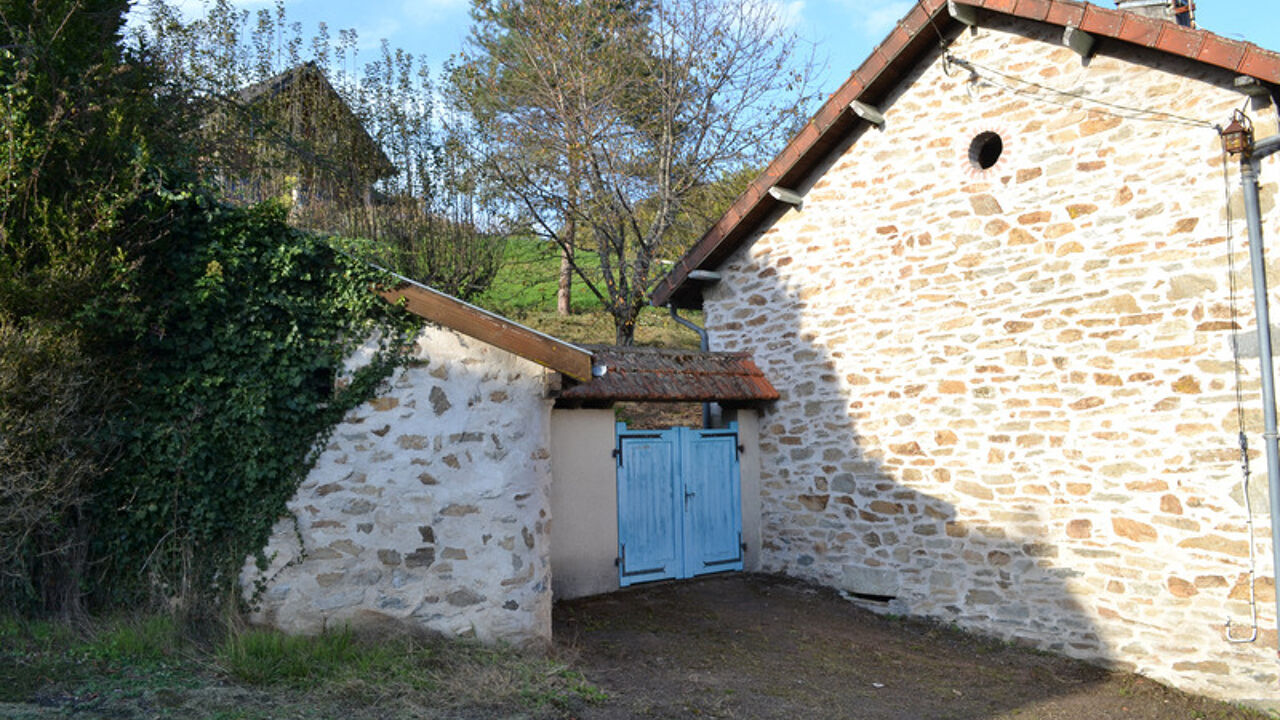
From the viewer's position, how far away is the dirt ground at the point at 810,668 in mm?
5879

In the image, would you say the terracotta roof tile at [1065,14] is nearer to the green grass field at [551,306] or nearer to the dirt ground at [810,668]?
the dirt ground at [810,668]

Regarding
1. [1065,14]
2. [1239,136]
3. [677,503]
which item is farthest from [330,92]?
[1239,136]

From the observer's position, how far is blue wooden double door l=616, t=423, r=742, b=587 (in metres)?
8.41

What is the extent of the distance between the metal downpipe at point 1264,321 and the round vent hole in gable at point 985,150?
6.69 feet

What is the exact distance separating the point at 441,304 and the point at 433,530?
1.62 m

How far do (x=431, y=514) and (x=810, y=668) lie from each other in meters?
3.14

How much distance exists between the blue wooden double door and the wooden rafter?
2346 mm

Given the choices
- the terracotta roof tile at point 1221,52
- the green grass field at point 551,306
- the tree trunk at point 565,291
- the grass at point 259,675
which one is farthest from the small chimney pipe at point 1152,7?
the tree trunk at point 565,291

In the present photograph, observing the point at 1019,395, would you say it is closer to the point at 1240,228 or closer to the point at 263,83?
the point at 1240,228

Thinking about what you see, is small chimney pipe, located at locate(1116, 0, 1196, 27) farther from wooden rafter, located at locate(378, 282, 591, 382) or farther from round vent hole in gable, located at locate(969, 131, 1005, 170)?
wooden rafter, located at locate(378, 282, 591, 382)

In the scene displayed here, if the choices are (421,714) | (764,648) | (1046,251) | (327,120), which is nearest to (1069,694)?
(764,648)

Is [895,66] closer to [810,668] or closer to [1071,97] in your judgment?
[1071,97]

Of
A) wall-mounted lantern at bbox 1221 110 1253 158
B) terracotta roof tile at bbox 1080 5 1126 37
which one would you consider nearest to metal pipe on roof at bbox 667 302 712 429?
Result: terracotta roof tile at bbox 1080 5 1126 37

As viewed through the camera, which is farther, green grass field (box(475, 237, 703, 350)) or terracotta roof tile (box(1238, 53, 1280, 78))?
green grass field (box(475, 237, 703, 350))
